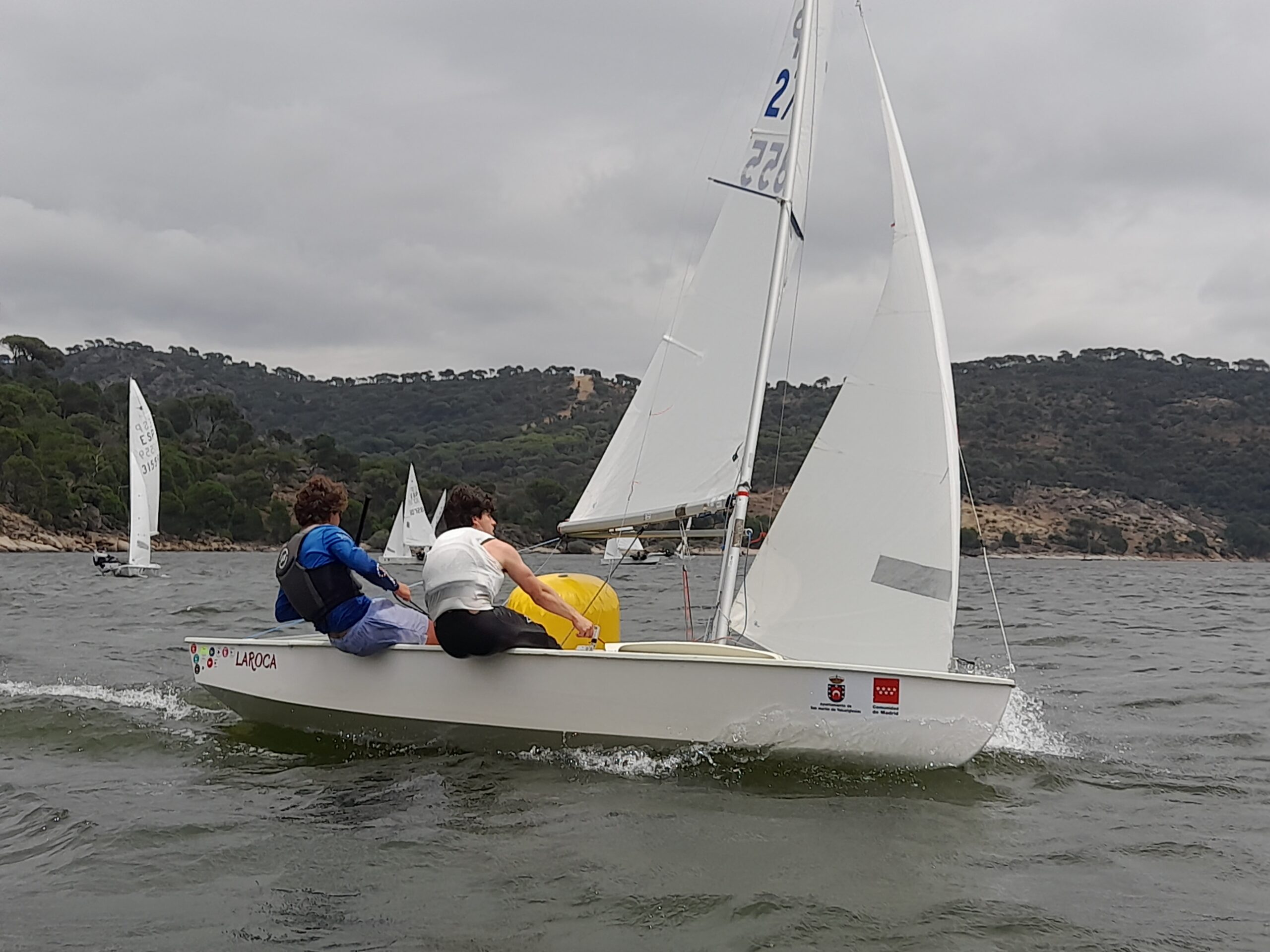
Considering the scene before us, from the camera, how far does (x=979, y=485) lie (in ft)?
196

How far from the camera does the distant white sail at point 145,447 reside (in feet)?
77.4

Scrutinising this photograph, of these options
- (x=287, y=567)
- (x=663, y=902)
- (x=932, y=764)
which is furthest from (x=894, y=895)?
(x=287, y=567)

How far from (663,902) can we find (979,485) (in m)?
58.9

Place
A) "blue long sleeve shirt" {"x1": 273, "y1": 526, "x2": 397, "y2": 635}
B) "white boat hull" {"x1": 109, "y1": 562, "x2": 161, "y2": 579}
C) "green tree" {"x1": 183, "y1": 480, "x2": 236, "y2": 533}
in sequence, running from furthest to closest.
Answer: "green tree" {"x1": 183, "y1": 480, "x2": 236, "y2": 533}
"white boat hull" {"x1": 109, "y1": 562, "x2": 161, "y2": 579}
"blue long sleeve shirt" {"x1": 273, "y1": 526, "x2": 397, "y2": 635}

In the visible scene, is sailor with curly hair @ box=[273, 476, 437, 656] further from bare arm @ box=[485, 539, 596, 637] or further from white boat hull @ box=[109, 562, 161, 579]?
white boat hull @ box=[109, 562, 161, 579]

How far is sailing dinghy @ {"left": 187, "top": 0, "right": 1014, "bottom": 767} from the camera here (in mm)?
5051

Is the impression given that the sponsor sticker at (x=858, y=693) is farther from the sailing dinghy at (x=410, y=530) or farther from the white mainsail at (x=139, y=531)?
the sailing dinghy at (x=410, y=530)

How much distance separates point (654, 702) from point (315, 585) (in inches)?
72.4

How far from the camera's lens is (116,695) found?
24.0ft

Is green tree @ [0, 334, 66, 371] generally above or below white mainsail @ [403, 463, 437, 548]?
above

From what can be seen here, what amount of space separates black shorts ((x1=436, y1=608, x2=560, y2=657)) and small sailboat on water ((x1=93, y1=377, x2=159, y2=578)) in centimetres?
1978

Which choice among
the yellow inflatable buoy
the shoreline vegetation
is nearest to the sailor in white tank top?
the yellow inflatable buoy

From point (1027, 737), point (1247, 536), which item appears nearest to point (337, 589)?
point (1027, 737)

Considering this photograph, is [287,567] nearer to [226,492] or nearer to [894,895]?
[894,895]
